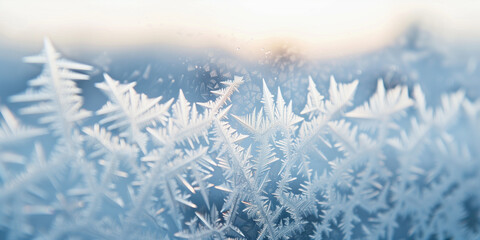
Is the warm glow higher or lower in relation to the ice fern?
higher

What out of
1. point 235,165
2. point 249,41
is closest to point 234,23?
point 249,41

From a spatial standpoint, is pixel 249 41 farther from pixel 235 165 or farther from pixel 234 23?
pixel 235 165

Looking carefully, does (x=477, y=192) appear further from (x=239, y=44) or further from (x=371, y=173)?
(x=239, y=44)

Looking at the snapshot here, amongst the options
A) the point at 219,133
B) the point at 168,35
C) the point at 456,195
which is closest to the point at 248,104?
the point at 219,133

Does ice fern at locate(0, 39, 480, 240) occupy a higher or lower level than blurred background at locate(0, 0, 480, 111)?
lower
